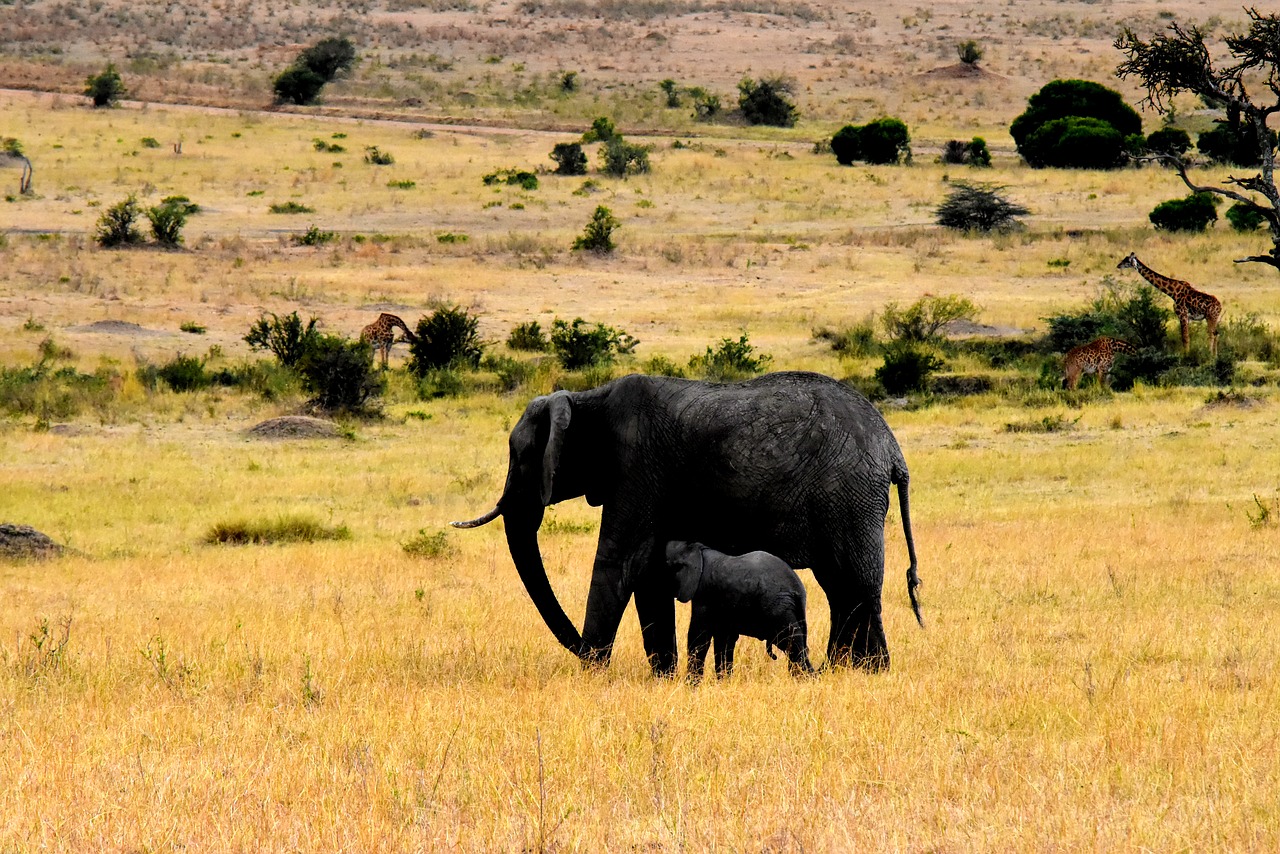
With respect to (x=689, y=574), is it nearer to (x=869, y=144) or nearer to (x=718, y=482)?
(x=718, y=482)

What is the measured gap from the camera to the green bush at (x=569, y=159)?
63406 mm

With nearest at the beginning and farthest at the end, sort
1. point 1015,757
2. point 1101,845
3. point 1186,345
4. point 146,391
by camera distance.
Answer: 1. point 1101,845
2. point 1015,757
3. point 146,391
4. point 1186,345

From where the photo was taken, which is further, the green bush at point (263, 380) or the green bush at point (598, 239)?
the green bush at point (598, 239)

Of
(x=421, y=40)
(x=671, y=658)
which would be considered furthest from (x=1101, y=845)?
(x=421, y=40)

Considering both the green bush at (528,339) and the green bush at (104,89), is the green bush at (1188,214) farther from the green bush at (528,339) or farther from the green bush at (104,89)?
the green bush at (104,89)

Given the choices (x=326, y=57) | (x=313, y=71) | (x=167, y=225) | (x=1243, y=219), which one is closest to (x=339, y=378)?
(x=167, y=225)

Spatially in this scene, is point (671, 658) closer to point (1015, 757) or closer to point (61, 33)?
point (1015, 757)

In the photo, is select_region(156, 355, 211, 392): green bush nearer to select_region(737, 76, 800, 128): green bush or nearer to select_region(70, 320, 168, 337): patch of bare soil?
select_region(70, 320, 168, 337): patch of bare soil

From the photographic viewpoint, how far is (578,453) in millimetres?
9398

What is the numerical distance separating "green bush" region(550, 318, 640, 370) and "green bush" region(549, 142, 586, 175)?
31.1m

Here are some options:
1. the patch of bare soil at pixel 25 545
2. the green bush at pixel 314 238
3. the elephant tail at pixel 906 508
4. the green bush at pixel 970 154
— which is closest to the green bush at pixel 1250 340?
the elephant tail at pixel 906 508

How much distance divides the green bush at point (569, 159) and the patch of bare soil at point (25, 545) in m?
48.6

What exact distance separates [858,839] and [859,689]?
8.99 feet

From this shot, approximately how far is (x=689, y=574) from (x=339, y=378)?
1955cm
